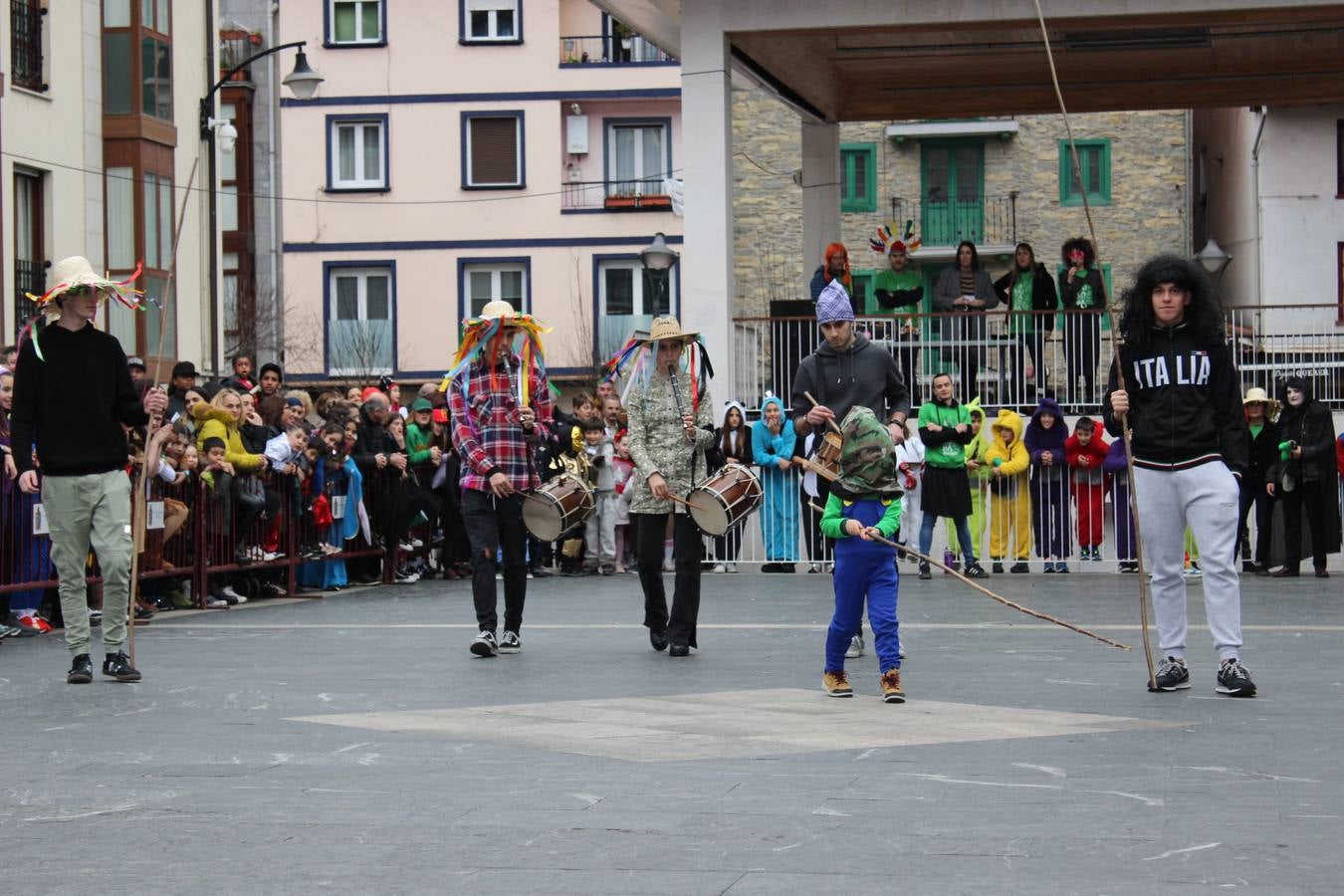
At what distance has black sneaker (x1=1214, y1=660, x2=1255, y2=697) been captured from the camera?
998cm

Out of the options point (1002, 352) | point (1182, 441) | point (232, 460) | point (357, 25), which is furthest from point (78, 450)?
point (357, 25)

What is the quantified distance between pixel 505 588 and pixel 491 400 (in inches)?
46.3

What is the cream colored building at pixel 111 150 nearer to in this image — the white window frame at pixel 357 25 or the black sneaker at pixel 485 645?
the white window frame at pixel 357 25

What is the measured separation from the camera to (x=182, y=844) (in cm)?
644

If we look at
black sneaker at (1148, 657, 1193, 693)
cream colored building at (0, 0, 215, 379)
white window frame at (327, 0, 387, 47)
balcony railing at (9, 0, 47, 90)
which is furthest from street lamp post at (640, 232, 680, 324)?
white window frame at (327, 0, 387, 47)

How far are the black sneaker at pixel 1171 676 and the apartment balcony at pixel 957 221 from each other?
40712mm

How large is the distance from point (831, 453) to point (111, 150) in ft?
89.0

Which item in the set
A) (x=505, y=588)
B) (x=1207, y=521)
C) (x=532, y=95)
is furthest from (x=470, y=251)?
(x=1207, y=521)

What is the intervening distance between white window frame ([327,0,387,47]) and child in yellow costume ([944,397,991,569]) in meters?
32.9

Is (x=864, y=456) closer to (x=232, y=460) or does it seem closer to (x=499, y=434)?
(x=499, y=434)

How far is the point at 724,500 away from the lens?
1226cm

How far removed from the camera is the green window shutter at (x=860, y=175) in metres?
51.3

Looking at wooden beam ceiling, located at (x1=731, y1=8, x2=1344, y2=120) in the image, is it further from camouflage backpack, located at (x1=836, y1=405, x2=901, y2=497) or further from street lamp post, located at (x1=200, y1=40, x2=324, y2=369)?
camouflage backpack, located at (x1=836, y1=405, x2=901, y2=497)

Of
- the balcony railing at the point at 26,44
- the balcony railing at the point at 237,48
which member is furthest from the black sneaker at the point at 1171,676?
the balcony railing at the point at 237,48
